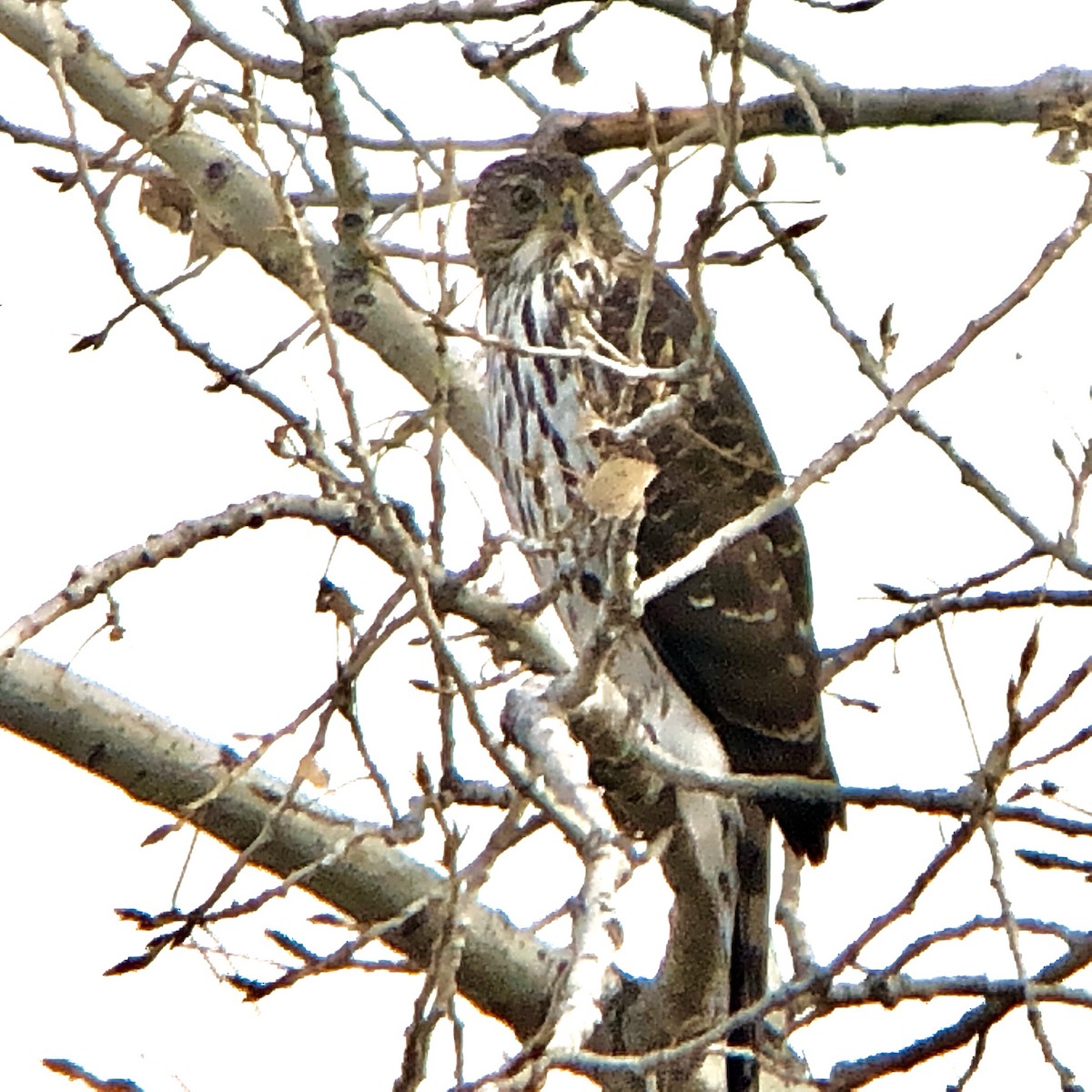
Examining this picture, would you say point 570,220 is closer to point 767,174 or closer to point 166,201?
point 166,201

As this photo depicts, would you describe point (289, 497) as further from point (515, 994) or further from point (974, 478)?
point (515, 994)

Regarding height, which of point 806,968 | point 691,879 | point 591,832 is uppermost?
point 691,879

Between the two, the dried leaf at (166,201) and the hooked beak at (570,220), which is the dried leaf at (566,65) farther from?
the dried leaf at (166,201)

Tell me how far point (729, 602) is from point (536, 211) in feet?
3.55

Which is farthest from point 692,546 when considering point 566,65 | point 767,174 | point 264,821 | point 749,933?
point 767,174

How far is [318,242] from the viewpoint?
16.8ft

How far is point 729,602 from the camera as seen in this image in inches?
193

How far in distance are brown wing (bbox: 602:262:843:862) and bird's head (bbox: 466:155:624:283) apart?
0.34m

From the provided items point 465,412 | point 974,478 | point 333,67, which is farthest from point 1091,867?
point 465,412

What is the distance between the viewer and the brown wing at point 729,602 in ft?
15.8

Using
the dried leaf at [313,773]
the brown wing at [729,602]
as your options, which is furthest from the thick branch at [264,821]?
the brown wing at [729,602]

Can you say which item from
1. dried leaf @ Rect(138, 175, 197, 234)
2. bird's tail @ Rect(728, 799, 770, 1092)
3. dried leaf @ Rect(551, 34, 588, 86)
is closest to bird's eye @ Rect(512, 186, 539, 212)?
dried leaf @ Rect(551, 34, 588, 86)

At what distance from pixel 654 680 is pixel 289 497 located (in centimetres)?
166

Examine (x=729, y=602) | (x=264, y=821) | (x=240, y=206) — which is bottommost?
(x=264, y=821)
